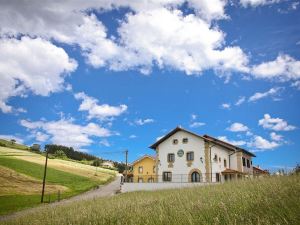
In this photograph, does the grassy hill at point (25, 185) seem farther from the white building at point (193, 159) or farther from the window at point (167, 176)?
the white building at point (193, 159)

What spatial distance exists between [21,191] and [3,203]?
29.6 feet

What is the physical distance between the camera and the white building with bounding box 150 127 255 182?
40219mm

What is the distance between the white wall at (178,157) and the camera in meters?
40.8

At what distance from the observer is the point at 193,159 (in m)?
41.1

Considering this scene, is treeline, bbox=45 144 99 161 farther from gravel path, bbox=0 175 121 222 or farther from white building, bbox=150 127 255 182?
white building, bbox=150 127 255 182

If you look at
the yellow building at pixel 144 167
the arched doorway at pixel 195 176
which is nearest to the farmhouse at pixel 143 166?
the yellow building at pixel 144 167

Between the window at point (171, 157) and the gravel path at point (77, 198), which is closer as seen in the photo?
the gravel path at point (77, 198)

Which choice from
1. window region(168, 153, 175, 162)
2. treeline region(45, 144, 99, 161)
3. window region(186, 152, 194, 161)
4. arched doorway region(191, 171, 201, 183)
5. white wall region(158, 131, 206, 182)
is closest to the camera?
arched doorway region(191, 171, 201, 183)

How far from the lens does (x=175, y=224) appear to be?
4.77m

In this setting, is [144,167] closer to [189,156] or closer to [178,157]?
[178,157]

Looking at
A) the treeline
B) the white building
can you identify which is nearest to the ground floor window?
the white building

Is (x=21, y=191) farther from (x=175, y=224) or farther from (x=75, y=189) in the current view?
(x=175, y=224)

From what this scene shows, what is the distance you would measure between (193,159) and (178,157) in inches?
92.6

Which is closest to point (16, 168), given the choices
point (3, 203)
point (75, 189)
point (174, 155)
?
point (75, 189)
